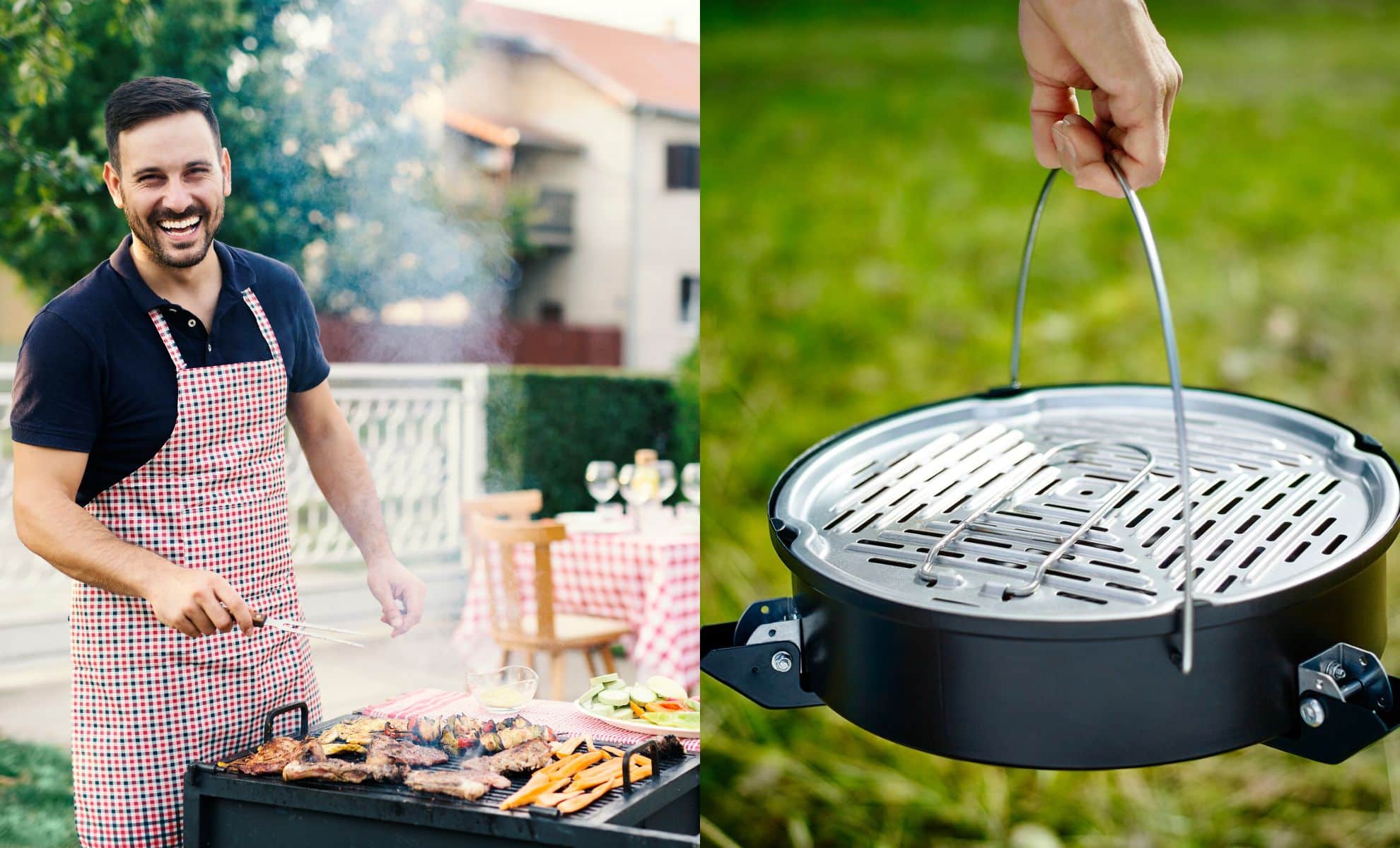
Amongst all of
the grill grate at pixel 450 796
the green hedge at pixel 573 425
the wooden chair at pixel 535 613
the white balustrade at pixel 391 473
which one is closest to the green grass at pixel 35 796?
the white balustrade at pixel 391 473

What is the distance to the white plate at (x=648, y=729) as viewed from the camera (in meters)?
1.63

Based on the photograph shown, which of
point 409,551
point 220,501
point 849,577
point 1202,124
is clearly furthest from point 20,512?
point 1202,124

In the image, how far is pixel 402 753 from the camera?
147 centimetres

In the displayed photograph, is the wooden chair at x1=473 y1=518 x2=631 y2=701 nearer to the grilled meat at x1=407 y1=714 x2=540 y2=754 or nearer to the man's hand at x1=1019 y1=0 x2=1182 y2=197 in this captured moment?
the grilled meat at x1=407 y1=714 x2=540 y2=754

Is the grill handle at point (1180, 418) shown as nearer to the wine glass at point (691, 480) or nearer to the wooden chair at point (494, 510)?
the wooden chair at point (494, 510)

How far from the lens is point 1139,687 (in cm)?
98

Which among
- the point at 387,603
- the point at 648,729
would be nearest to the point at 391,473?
the point at 387,603

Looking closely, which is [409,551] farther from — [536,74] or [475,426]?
[536,74]

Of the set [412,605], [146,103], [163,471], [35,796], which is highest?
[146,103]

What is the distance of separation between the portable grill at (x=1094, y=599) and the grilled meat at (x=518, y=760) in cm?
40

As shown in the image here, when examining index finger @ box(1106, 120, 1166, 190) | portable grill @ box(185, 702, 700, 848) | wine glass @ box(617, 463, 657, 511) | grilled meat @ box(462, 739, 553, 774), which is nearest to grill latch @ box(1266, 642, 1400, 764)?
index finger @ box(1106, 120, 1166, 190)

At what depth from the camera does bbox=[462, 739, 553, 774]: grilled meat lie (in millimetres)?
1479

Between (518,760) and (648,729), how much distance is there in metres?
0.22

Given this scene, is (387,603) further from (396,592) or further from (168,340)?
(168,340)
